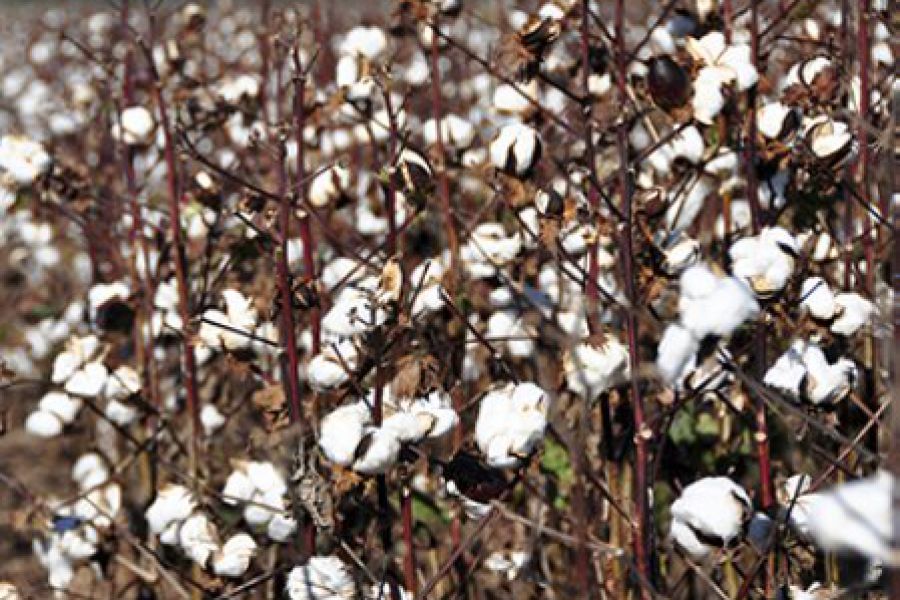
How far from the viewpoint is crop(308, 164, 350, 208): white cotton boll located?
185 cm

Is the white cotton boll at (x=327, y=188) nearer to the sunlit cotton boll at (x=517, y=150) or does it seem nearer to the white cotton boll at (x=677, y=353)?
the sunlit cotton boll at (x=517, y=150)

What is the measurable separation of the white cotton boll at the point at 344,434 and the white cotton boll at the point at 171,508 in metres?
0.54

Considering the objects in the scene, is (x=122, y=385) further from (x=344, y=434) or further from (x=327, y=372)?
(x=344, y=434)

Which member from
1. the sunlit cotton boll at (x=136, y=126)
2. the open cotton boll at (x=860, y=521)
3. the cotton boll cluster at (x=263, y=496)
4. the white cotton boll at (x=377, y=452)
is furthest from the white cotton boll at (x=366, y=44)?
Answer: the open cotton boll at (x=860, y=521)

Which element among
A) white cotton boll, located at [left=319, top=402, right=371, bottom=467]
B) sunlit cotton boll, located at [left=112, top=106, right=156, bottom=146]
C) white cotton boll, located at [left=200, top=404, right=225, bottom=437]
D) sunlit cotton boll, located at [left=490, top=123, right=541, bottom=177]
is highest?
sunlit cotton boll, located at [left=112, top=106, right=156, bottom=146]

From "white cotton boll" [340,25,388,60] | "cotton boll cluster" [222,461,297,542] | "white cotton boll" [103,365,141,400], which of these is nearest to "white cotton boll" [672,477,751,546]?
"cotton boll cluster" [222,461,297,542]

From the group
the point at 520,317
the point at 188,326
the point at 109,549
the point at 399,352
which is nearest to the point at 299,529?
the point at 399,352

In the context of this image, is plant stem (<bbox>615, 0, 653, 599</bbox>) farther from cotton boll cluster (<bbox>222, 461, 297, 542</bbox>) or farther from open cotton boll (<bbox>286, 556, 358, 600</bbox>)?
cotton boll cluster (<bbox>222, 461, 297, 542</bbox>)

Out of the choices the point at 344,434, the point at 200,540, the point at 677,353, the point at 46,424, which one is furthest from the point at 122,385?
the point at 677,353

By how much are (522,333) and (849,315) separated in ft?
1.96

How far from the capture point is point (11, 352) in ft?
11.2

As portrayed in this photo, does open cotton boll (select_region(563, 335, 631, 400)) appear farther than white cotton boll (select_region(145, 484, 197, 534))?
No

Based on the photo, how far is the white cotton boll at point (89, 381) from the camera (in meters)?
1.99

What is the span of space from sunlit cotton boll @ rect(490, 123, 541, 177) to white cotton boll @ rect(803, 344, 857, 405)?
328 millimetres
